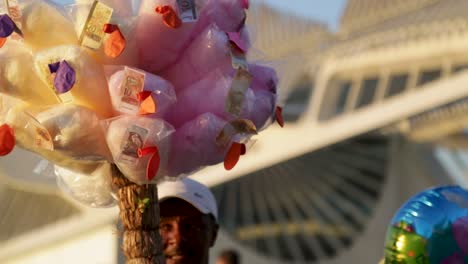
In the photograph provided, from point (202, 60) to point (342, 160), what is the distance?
19286 mm

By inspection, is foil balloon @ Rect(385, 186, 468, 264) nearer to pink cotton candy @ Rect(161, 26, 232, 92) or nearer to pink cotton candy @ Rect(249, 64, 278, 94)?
pink cotton candy @ Rect(249, 64, 278, 94)

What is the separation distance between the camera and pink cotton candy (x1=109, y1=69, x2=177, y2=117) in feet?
9.71

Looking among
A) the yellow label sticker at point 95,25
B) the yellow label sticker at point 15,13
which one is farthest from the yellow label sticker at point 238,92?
the yellow label sticker at point 15,13

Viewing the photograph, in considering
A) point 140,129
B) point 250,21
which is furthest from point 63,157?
point 250,21

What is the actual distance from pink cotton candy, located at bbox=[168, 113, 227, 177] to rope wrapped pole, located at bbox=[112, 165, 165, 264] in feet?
0.34

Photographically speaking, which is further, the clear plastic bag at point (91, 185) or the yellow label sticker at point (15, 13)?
the clear plastic bag at point (91, 185)

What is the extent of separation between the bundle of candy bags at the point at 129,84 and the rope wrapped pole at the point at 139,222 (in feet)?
0.33

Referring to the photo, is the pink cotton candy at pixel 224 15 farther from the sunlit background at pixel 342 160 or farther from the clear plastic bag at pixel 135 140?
the sunlit background at pixel 342 160

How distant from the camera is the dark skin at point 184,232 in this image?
12.6 feet

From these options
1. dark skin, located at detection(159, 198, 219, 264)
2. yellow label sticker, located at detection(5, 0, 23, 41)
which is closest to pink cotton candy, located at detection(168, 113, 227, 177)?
yellow label sticker, located at detection(5, 0, 23, 41)

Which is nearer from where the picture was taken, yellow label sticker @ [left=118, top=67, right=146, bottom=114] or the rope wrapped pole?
yellow label sticker @ [left=118, top=67, right=146, bottom=114]

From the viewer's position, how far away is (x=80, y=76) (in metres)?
2.95

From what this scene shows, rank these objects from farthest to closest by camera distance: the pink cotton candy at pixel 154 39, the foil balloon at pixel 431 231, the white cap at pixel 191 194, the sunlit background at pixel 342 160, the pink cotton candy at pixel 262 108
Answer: the sunlit background at pixel 342 160 < the white cap at pixel 191 194 < the foil balloon at pixel 431 231 < the pink cotton candy at pixel 262 108 < the pink cotton candy at pixel 154 39

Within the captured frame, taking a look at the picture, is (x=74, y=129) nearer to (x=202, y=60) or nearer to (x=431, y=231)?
(x=202, y=60)
